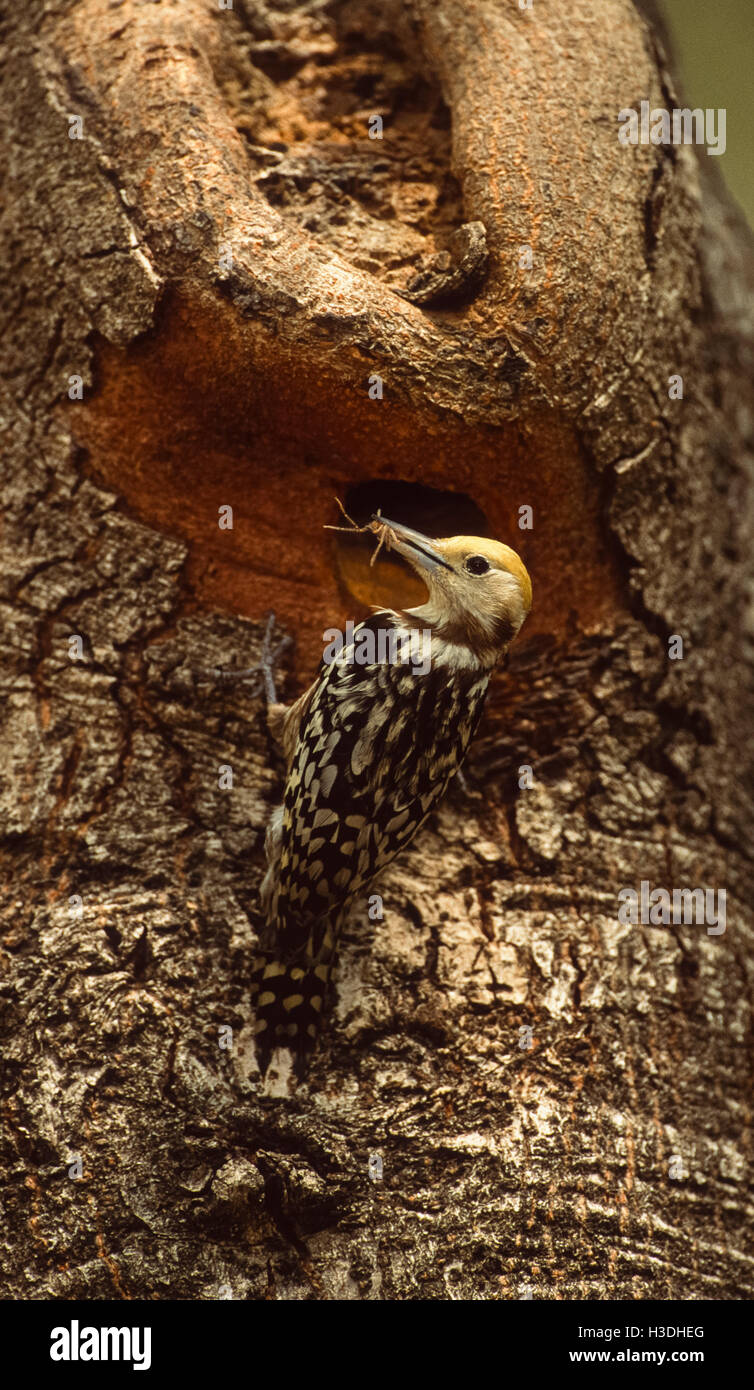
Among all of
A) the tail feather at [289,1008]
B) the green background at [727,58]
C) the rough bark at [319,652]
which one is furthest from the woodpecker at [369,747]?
the green background at [727,58]

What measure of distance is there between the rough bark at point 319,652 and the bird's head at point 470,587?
0.23m

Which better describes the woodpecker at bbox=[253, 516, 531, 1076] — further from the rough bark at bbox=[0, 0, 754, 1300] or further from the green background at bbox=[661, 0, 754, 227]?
the green background at bbox=[661, 0, 754, 227]

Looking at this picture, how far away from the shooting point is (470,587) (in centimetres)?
301

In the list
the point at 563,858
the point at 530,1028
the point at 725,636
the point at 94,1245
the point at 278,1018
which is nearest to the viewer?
the point at 94,1245

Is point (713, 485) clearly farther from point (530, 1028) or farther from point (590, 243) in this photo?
point (530, 1028)

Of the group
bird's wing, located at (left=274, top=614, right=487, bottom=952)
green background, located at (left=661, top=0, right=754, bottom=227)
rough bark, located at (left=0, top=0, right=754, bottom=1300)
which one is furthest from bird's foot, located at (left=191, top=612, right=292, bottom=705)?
green background, located at (left=661, top=0, right=754, bottom=227)

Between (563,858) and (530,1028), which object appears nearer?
(530,1028)

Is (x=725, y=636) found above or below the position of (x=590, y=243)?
below

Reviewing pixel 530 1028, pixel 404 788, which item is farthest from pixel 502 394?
pixel 530 1028

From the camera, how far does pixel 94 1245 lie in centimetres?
254

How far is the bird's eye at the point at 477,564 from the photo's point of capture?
296 centimetres

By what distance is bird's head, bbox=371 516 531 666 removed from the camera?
294 centimetres

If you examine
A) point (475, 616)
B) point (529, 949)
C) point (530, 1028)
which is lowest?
point (530, 1028)

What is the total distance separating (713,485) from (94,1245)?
9.75 ft
